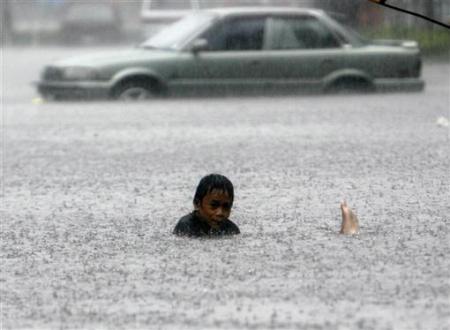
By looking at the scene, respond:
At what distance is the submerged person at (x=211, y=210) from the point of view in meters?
8.62

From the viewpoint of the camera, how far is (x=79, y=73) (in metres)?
19.5

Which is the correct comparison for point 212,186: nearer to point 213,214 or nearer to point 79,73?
point 213,214

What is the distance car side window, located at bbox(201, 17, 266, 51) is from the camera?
20203 mm

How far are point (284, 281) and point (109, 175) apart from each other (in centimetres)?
493

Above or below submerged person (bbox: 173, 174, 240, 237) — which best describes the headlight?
below

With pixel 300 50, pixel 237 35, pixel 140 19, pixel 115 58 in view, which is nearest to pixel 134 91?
pixel 115 58

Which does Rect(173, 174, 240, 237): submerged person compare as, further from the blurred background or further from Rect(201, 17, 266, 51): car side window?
the blurred background

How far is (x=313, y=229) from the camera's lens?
9.16 metres

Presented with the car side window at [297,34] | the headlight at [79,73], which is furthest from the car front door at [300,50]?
the headlight at [79,73]

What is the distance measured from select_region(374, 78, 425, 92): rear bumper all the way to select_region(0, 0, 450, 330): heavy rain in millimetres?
134

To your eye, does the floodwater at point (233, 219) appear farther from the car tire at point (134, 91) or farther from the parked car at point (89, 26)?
the parked car at point (89, 26)

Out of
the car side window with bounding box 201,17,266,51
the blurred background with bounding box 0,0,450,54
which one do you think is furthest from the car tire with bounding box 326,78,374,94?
the blurred background with bounding box 0,0,450,54

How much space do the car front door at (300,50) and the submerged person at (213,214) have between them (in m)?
11.4

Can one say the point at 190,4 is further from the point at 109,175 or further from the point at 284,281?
the point at 284,281
